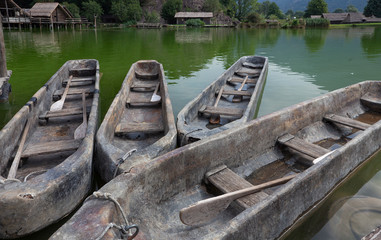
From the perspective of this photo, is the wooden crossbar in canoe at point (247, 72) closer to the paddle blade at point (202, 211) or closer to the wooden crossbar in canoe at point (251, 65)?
the wooden crossbar in canoe at point (251, 65)

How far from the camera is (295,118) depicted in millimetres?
4703

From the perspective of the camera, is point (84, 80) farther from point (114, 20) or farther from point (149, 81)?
point (114, 20)

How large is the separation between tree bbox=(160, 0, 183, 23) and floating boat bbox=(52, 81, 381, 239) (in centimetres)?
5582

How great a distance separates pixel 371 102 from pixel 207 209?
210 inches

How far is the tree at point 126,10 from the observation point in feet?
165

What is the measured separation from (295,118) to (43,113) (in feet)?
15.2

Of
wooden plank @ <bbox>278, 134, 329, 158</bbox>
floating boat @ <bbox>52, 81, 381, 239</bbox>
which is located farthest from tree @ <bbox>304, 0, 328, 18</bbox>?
wooden plank @ <bbox>278, 134, 329, 158</bbox>

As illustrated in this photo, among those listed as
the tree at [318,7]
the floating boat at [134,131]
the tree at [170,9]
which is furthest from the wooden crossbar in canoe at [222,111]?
the tree at [318,7]

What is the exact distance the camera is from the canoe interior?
388cm

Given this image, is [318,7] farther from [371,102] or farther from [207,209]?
[207,209]

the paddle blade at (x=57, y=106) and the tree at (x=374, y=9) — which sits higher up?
the tree at (x=374, y=9)

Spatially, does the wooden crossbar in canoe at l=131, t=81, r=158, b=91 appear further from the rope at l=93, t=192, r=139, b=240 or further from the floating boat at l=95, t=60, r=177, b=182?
the rope at l=93, t=192, r=139, b=240

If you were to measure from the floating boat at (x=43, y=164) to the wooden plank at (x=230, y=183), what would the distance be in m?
1.47

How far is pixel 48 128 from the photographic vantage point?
208 inches
